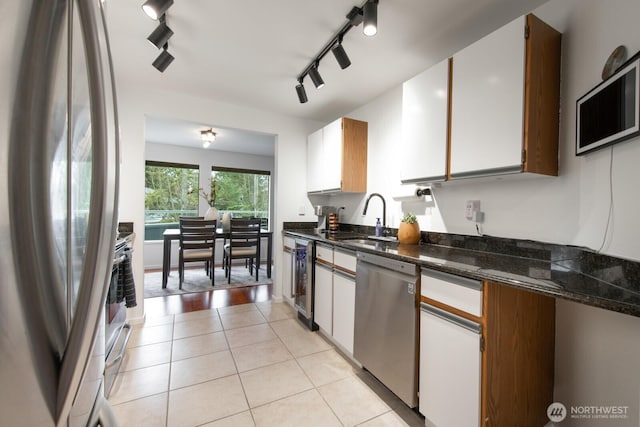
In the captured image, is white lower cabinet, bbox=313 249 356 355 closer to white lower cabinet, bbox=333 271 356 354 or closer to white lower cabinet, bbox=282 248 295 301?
white lower cabinet, bbox=333 271 356 354

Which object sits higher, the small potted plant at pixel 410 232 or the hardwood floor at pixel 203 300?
the small potted plant at pixel 410 232

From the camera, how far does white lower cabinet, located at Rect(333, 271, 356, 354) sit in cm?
205

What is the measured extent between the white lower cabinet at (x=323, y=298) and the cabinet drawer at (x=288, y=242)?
582 millimetres

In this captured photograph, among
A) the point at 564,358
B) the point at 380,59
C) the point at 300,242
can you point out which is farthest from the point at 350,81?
the point at 564,358

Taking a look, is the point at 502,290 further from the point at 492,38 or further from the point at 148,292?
the point at 148,292

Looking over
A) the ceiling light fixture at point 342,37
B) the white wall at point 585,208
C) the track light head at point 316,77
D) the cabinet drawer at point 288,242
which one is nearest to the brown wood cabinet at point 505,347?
the white wall at point 585,208

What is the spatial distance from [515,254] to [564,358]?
0.57 m

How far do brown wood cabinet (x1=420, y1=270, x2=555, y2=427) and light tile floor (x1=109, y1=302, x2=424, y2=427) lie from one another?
0.49 metres

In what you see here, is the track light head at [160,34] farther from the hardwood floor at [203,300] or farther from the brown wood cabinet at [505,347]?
the hardwood floor at [203,300]

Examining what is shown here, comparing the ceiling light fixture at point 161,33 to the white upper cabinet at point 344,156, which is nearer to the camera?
the ceiling light fixture at point 161,33

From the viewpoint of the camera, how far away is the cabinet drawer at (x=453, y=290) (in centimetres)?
119

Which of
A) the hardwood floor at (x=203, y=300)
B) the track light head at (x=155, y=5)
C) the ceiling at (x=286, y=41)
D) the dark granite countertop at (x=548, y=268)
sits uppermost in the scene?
the ceiling at (x=286, y=41)

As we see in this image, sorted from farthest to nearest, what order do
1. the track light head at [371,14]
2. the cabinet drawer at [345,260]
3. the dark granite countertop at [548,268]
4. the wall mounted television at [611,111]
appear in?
the cabinet drawer at [345,260]
the track light head at [371,14]
the wall mounted television at [611,111]
the dark granite countertop at [548,268]

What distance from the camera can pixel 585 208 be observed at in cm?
133
